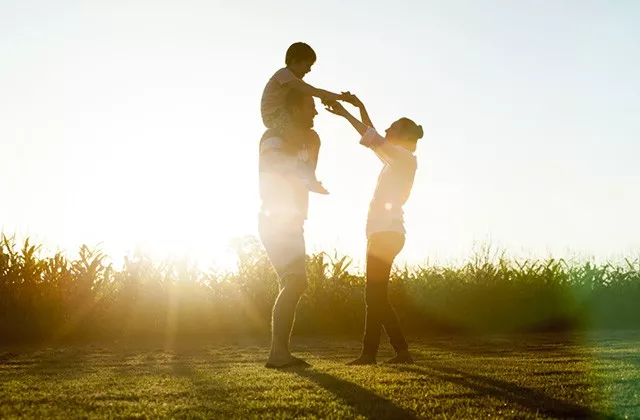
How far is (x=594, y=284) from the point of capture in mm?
15125

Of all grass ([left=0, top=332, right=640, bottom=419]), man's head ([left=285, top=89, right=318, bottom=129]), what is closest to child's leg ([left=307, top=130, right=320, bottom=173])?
man's head ([left=285, top=89, right=318, bottom=129])

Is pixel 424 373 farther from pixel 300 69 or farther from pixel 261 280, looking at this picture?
pixel 261 280

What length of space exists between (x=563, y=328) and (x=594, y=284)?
8.80ft

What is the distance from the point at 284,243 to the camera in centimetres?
532

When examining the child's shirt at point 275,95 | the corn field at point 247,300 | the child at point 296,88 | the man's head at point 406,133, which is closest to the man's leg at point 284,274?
the child at point 296,88

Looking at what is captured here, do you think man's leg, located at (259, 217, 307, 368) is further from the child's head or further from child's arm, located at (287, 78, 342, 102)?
the child's head

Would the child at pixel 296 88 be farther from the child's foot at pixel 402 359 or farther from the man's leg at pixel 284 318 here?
the child's foot at pixel 402 359

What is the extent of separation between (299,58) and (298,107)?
1.32 ft

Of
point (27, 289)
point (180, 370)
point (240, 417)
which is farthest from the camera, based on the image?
point (27, 289)

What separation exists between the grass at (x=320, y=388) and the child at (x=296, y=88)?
4.63 feet

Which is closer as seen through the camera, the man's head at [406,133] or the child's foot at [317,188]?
the child's foot at [317,188]

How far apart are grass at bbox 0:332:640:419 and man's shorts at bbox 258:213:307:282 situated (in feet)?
2.30

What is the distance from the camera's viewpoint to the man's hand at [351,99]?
584 centimetres

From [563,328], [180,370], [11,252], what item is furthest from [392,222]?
[563,328]
